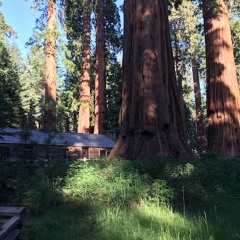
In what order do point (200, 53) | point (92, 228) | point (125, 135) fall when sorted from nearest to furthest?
point (92, 228)
point (125, 135)
point (200, 53)

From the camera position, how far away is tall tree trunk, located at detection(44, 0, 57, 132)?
2491cm

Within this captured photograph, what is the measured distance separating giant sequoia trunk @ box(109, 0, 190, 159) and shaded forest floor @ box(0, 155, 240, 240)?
1826mm

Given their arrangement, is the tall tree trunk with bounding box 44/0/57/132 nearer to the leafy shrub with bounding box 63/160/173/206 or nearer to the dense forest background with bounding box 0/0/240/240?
the dense forest background with bounding box 0/0/240/240

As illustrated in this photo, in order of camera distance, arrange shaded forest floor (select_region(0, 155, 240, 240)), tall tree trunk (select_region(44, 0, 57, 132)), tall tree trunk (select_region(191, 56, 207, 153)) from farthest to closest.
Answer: tall tree trunk (select_region(191, 56, 207, 153)) → tall tree trunk (select_region(44, 0, 57, 132)) → shaded forest floor (select_region(0, 155, 240, 240))

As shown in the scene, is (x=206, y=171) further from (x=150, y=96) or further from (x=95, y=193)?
(x=150, y=96)

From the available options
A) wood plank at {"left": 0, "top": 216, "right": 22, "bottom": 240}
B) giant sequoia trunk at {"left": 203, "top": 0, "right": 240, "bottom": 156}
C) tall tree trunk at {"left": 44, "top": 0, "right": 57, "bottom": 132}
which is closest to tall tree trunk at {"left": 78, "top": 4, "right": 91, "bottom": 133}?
tall tree trunk at {"left": 44, "top": 0, "right": 57, "bottom": 132}

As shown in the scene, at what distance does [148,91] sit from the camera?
11461mm

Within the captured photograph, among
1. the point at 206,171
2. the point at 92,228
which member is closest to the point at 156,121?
the point at 206,171

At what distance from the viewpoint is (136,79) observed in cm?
1204

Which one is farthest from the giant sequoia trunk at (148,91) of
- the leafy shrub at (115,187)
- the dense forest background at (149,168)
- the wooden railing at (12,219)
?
the wooden railing at (12,219)

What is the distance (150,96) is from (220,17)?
594cm

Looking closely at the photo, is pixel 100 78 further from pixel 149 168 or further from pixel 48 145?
pixel 149 168

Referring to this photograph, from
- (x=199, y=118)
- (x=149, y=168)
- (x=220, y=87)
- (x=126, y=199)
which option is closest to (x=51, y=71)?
(x=220, y=87)

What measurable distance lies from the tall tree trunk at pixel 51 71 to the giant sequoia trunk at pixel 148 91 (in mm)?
12682
